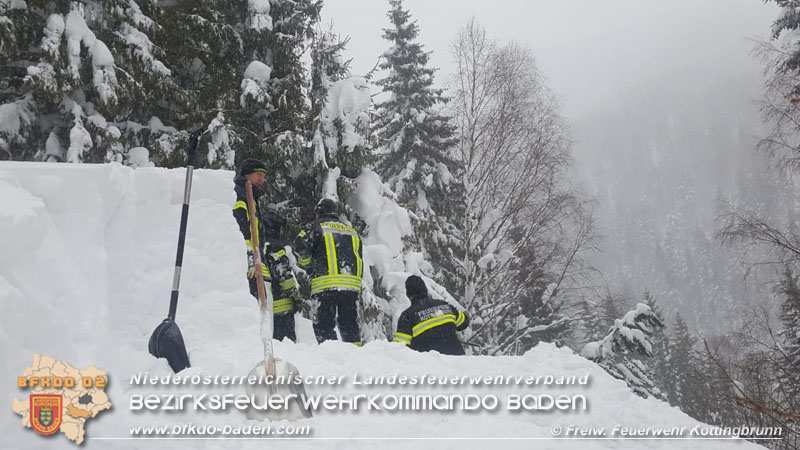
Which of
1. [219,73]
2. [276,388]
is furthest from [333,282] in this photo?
[219,73]

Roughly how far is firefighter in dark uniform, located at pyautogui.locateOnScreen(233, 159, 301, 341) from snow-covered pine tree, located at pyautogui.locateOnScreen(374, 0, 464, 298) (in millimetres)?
7392

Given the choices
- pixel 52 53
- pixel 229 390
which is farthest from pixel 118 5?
pixel 229 390

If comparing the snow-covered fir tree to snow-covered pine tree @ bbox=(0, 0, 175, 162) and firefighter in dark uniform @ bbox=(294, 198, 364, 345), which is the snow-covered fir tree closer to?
snow-covered pine tree @ bbox=(0, 0, 175, 162)

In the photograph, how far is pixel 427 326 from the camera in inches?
203

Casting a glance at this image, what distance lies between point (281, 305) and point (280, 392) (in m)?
2.60

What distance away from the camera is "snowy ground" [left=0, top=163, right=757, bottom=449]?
2.66 meters

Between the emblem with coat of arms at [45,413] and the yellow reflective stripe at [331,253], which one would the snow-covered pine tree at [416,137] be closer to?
the yellow reflective stripe at [331,253]

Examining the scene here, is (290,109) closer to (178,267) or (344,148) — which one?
(344,148)

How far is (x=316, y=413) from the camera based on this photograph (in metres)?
3.07

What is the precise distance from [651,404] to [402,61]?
42.7 ft

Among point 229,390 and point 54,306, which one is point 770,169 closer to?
point 229,390

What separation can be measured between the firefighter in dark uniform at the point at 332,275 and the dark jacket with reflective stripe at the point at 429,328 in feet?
2.16

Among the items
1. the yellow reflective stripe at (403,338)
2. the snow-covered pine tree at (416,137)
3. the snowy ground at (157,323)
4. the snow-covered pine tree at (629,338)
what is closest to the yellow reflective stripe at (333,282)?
the yellow reflective stripe at (403,338)

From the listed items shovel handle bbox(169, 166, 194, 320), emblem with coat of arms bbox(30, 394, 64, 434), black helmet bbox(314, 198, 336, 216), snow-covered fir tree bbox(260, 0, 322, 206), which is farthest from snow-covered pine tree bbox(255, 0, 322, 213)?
emblem with coat of arms bbox(30, 394, 64, 434)
